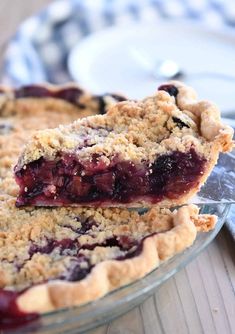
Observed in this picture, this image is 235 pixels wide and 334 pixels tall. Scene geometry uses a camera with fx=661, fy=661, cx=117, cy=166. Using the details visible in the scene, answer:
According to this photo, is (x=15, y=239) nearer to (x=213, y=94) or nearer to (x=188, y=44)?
(x=213, y=94)

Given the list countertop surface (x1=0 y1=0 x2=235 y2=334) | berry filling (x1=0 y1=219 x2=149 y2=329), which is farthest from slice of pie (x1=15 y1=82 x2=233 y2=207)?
countertop surface (x1=0 y1=0 x2=235 y2=334)

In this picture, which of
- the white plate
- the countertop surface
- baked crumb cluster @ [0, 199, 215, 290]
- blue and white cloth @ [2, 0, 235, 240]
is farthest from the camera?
blue and white cloth @ [2, 0, 235, 240]

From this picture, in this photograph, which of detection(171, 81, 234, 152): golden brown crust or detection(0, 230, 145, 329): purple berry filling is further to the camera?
detection(171, 81, 234, 152): golden brown crust

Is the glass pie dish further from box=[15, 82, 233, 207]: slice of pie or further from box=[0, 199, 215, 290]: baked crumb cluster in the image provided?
box=[15, 82, 233, 207]: slice of pie

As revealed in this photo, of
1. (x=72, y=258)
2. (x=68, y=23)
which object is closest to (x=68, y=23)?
(x=68, y=23)

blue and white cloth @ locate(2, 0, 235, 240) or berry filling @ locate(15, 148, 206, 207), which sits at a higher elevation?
berry filling @ locate(15, 148, 206, 207)

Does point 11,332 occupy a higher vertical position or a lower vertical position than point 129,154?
lower

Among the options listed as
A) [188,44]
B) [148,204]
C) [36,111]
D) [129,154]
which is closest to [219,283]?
[148,204]
